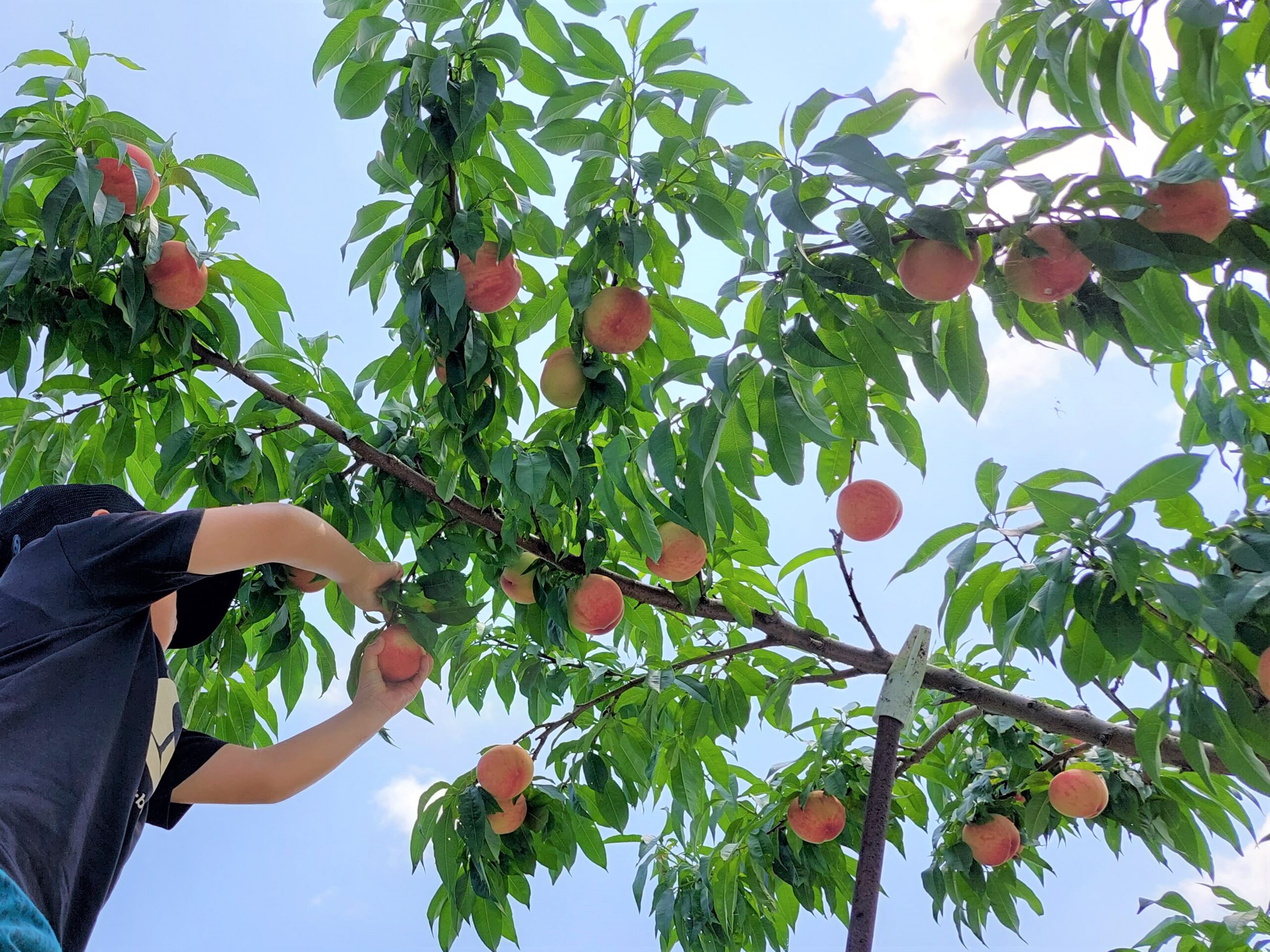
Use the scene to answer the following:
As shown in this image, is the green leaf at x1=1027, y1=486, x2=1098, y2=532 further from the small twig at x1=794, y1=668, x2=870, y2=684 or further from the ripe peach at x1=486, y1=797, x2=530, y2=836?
the ripe peach at x1=486, y1=797, x2=530, y2=836

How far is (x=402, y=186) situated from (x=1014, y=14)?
2.70ft

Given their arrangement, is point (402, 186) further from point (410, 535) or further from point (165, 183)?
point (410, 535)

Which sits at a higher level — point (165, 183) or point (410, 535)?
point (165, 183)

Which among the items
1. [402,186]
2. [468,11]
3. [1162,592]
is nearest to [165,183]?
[402,186]

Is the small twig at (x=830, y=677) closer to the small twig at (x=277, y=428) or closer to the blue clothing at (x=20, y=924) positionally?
the small twig at (x=277, y=428)

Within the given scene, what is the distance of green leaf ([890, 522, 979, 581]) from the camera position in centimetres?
121

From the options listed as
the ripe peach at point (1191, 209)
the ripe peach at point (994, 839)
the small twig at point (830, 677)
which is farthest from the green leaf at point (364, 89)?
the ripe peach at point (994, 839)

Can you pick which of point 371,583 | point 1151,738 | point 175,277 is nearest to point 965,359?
point 1151,738

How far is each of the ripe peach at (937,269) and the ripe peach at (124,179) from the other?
1041mm

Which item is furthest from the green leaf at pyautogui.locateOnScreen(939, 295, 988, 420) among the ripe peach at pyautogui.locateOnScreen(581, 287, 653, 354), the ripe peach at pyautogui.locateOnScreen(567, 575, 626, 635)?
the ripe peach at pyautogui.locateOnScreen(567, 575, 626, 635)

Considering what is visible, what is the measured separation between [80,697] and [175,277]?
660 mm

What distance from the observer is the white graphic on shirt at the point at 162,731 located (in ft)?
3.73

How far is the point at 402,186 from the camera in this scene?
4.31 ft

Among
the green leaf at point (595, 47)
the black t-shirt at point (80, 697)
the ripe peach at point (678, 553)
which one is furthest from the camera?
the ripe peach at point (678, 553)
